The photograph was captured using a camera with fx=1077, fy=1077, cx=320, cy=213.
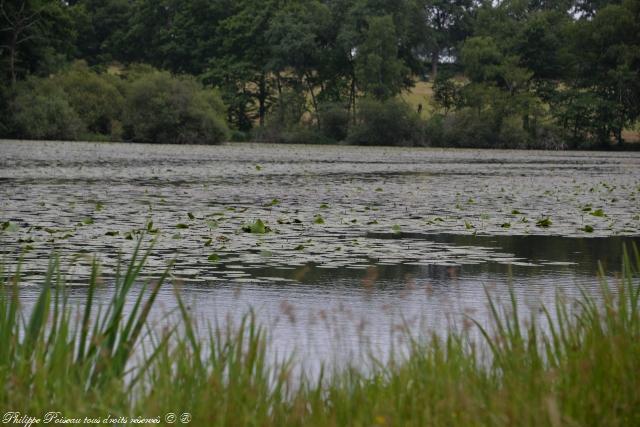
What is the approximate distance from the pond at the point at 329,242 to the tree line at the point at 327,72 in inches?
1285

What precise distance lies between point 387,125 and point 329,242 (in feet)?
171

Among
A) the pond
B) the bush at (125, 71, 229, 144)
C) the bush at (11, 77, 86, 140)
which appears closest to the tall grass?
the pond

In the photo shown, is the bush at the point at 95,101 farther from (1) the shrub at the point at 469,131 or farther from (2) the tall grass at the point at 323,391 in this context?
(2) the tall grass at the point at 323,391

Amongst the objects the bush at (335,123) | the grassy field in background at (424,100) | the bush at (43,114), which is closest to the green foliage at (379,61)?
the bush at (335,123)

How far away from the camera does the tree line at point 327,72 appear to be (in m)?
54.1

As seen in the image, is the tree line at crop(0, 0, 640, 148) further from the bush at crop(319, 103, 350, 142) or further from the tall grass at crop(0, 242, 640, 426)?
the tall grass at crop(0, 242, 640, 426)

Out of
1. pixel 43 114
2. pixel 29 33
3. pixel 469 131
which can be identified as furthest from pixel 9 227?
pixel 469 131

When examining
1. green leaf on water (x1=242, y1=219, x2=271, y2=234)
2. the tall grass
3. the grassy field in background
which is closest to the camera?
the tall grass

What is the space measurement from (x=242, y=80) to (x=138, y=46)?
43.6 ft

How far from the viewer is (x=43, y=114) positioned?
165 ft

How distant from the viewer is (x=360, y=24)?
70562 mm

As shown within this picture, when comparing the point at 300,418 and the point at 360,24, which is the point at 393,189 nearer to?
the point at 300,418

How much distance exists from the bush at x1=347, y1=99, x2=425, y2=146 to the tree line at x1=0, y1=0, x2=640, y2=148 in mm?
82

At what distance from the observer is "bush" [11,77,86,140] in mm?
50125
